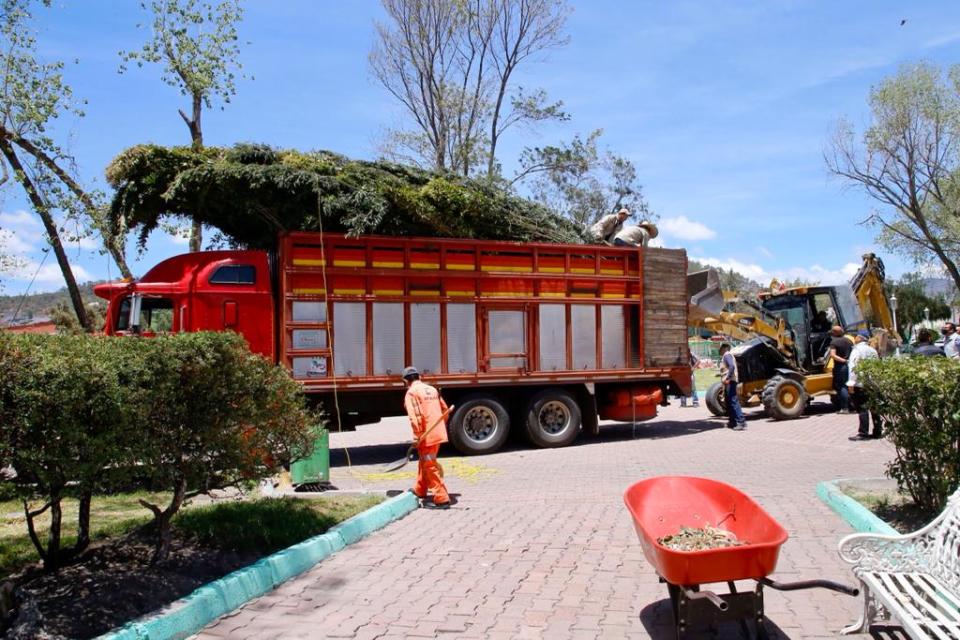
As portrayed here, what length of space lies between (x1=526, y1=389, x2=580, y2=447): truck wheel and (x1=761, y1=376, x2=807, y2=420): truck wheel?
4751mm

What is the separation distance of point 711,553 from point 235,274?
8472 millimetres

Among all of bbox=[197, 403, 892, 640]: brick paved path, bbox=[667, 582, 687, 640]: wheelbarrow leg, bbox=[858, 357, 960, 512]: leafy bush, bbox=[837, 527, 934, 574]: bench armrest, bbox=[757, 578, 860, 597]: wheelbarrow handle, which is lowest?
bbox=[197, 403, 892, 640]: brick paved path

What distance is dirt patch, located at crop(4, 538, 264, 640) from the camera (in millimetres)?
4145

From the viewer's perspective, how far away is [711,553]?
3.67 m

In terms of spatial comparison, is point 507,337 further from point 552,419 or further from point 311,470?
point 311,470

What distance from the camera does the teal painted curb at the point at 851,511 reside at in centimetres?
587

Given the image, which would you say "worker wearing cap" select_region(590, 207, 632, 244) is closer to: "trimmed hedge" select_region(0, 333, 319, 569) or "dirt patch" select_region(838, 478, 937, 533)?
"dirt patch" select_region(838, 478, 937, 533)

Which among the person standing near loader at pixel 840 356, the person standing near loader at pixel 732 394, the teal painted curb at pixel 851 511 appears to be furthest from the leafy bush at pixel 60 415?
the person standing near loader at pixel 840 356

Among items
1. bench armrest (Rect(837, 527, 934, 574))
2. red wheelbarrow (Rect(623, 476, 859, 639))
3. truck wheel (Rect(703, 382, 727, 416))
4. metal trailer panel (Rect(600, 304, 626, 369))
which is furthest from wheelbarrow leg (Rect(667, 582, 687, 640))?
truck wheel (Rect(703, 382, 727, 416))

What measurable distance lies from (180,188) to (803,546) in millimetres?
8638

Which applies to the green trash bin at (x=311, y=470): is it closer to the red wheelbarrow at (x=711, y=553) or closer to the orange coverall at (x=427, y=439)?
the orange coverall at (x=427, y=439)

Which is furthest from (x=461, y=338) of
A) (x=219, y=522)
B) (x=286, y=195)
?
(x=219, y=522)

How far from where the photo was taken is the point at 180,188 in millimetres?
10406

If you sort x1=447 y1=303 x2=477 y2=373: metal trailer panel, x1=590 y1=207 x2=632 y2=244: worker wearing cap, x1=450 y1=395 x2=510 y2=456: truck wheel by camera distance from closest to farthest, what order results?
x1=447 y1=303 x2=477 y2=373: metal trailer panel < x1=450 y1=395 x2=510 y2=456: truck wheel < x1=590 y1=207 x2=632 y2=244: worker wearing cap
